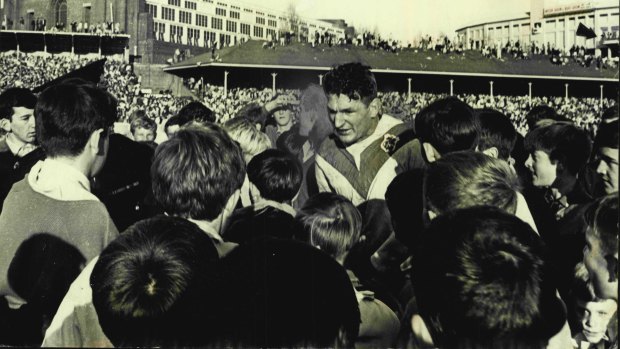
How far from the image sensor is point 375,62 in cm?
3109

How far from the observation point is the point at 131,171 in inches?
146

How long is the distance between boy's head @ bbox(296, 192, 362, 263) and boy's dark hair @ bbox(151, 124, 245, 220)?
0.48m

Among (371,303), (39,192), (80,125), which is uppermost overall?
(80,125)

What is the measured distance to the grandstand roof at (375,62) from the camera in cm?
2244

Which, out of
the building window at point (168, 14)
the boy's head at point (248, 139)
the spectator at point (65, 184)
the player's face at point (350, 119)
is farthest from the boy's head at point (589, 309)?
the building window at point (168, 14)

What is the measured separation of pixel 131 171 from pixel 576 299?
2.53 meters

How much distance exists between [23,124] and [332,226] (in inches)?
91.1

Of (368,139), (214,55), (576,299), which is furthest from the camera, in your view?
(214,55)

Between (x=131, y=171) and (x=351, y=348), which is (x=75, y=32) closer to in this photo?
(x=131, y=171)

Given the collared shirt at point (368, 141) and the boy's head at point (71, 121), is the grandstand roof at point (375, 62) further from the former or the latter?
the boy's head at point (71, 121)

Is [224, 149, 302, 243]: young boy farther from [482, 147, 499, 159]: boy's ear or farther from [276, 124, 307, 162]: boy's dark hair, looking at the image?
[276, 124, 307, 162]: boy's dark hair

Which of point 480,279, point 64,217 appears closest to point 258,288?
point 480,279

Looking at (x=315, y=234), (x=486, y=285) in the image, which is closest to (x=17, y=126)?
(x=315, y=234)

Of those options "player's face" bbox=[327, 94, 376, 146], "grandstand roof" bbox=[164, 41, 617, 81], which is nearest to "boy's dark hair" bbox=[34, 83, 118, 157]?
"player's face" bbox=[327, 94, 376, 146]
